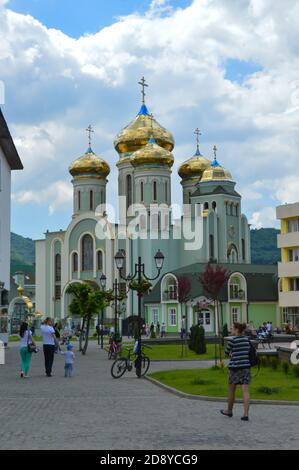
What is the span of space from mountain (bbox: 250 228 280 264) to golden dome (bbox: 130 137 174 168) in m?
83.3

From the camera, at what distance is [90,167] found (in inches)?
3120

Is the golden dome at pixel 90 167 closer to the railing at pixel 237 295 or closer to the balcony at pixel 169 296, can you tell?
the balcony at pixel 169 296

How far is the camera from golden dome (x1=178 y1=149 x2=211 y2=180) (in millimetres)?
78500

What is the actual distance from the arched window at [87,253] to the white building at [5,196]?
34.5 meters

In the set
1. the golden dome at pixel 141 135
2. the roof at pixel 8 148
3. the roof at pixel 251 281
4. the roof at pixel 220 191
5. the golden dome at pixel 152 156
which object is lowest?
the roof at pixel 251 281

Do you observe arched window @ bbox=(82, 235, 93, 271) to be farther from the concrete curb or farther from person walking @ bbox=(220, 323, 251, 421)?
person walking @ bbox=(220, 323, 251, 421)

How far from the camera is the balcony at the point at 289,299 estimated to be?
185 ft

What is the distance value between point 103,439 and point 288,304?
47805 millimetres

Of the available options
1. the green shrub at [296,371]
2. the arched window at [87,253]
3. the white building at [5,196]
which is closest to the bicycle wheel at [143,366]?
the green shrub at [296,371]

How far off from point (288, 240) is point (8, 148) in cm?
2648

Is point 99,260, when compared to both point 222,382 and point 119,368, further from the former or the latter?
point 222,382

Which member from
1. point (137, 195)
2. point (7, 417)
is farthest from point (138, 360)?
point (137, 195)

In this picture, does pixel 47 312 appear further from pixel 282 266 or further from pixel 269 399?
pixel 269 399

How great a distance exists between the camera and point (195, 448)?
9.77 m
